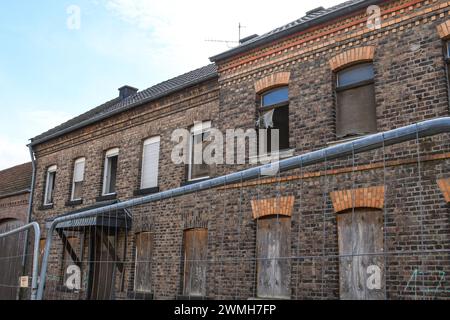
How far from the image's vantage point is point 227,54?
12.0 m

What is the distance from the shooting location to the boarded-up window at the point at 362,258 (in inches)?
331

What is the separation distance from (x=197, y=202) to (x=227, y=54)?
394 centimetres

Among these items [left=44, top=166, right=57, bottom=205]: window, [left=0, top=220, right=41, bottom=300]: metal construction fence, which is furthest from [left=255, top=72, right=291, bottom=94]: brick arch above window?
[left=44, top=166, right=57, bottom=205]: window

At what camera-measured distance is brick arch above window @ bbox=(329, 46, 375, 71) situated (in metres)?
9.52

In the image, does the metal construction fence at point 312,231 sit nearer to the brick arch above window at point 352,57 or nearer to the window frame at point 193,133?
the window frame at point 193,133

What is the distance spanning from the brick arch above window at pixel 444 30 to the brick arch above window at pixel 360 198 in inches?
118

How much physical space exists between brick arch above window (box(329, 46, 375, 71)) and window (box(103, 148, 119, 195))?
8756 mm

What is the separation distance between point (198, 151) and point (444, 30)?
7.02 m

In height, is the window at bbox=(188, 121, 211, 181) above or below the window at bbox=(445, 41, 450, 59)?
below

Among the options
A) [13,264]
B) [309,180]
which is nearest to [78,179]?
[13,264]

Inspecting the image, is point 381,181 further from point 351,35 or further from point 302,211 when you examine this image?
point 351,35

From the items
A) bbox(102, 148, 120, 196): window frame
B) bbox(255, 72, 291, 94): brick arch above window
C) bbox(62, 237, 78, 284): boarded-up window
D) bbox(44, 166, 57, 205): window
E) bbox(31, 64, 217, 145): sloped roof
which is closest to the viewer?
Answer: bbox(255, 72, 291, 94): brick arch above window

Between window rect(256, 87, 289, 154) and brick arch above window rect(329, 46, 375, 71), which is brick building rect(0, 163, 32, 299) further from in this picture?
brick arch above window rect(329, 46, 375, 71)

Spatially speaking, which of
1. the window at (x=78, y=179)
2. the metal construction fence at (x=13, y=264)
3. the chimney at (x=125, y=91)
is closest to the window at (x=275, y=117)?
the metal construction fence at (x=13, y=264)
